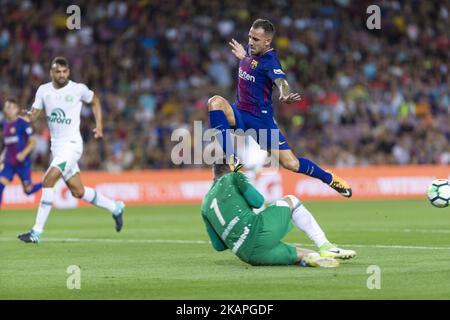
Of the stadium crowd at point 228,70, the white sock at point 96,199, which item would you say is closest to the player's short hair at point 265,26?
the white sock at point 96,199

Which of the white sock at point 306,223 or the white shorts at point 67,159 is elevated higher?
the white shorts at point 67,159

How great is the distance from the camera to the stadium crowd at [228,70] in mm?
27844

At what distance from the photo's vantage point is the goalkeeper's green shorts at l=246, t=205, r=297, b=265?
34.6 feet

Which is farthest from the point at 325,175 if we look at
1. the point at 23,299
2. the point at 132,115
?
the point at 132,115

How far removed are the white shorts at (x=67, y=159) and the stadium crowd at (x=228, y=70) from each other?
1100 cm

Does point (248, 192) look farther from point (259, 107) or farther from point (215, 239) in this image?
point (259, 107)

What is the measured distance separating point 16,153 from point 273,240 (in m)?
11.7

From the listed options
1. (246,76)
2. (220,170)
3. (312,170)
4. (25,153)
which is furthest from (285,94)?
(25,153)

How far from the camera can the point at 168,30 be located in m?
30.5

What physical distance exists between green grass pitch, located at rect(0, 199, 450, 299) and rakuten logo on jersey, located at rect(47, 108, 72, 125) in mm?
1804

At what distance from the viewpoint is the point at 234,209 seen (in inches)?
416

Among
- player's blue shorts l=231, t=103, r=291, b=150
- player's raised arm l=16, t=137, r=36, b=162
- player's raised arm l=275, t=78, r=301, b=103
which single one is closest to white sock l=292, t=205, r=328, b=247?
player's raised arm l=275, t=78, r=301, b=103

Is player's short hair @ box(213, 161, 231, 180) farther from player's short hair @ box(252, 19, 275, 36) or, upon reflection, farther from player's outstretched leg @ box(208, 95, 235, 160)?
player's short hair @ box(252, 19, 275, 36)

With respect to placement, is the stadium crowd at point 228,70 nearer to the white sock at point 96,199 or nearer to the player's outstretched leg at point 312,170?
the white sock at point 96,199
